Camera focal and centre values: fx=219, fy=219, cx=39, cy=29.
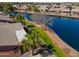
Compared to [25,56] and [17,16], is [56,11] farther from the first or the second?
[25,56]

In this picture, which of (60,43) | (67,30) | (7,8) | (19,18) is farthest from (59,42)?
(7,8)

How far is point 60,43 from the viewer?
8.68ft

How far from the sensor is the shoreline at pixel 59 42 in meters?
2.59

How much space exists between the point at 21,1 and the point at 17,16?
0.63ft

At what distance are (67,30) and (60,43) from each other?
0.18 m

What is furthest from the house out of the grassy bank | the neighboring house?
the grassy bank

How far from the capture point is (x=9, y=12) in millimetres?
2713

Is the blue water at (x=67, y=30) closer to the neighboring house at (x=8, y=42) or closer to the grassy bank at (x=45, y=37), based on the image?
the grassy bank at (x=45, y=37)

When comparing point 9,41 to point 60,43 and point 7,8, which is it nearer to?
A: point 7,8

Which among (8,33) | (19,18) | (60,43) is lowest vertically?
(60,43)

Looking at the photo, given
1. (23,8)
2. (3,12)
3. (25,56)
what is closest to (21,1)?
(23,8)

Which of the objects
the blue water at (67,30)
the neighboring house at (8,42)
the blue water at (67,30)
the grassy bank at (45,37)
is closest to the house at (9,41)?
the neighboring house at (8,42)

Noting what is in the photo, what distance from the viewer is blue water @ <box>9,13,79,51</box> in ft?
8.55

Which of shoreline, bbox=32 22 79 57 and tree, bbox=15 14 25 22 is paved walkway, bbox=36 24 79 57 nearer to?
shoreline, bbox=32 22 79 57
